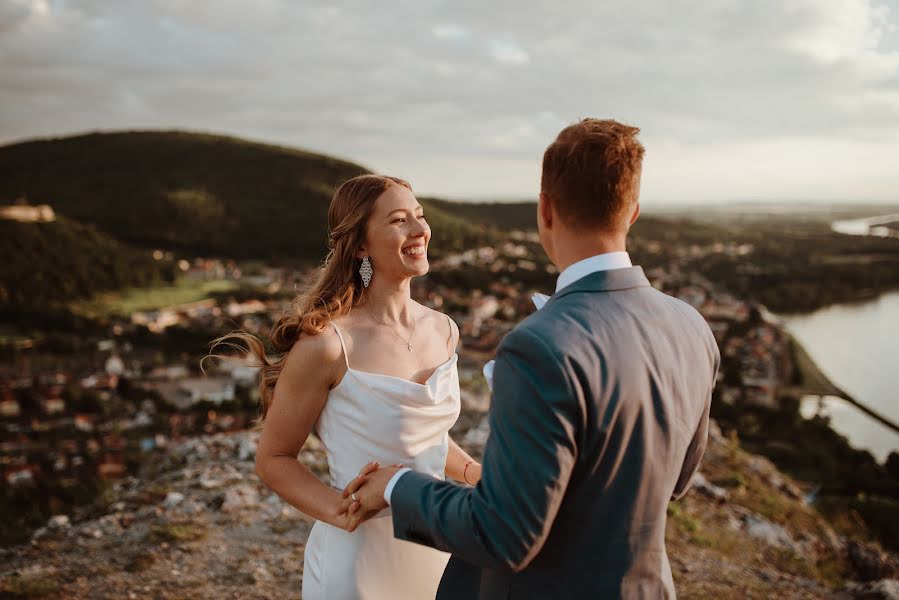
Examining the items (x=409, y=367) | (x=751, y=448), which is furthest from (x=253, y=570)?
(x=751, y=448)

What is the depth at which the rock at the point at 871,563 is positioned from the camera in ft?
12.6

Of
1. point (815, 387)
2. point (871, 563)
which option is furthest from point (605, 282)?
point (815, 387)

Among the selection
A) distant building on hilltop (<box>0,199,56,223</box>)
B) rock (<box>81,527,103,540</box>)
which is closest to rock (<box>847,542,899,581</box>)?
rock (<box>81,527,103,540</box>)

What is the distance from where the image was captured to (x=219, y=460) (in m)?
4.98

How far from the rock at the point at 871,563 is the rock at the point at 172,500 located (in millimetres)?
4446

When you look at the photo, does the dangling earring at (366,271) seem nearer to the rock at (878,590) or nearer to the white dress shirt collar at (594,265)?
the white dress shirt collar at (594,265)

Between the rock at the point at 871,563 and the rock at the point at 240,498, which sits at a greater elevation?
the rock at the point at 240,498

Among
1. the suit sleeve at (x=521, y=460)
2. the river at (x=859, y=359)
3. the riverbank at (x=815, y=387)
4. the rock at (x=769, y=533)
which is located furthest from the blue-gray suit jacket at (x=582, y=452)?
the riverbank at (x=815, y=387)

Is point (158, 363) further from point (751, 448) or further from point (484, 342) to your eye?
point (751, 448)

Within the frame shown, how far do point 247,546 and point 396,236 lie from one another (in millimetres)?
2659

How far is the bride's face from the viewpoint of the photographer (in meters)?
1.89

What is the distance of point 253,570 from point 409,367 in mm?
2180

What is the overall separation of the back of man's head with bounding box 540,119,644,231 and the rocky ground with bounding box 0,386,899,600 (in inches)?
114

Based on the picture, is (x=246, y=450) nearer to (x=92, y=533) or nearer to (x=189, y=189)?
(x=92, y=533)
